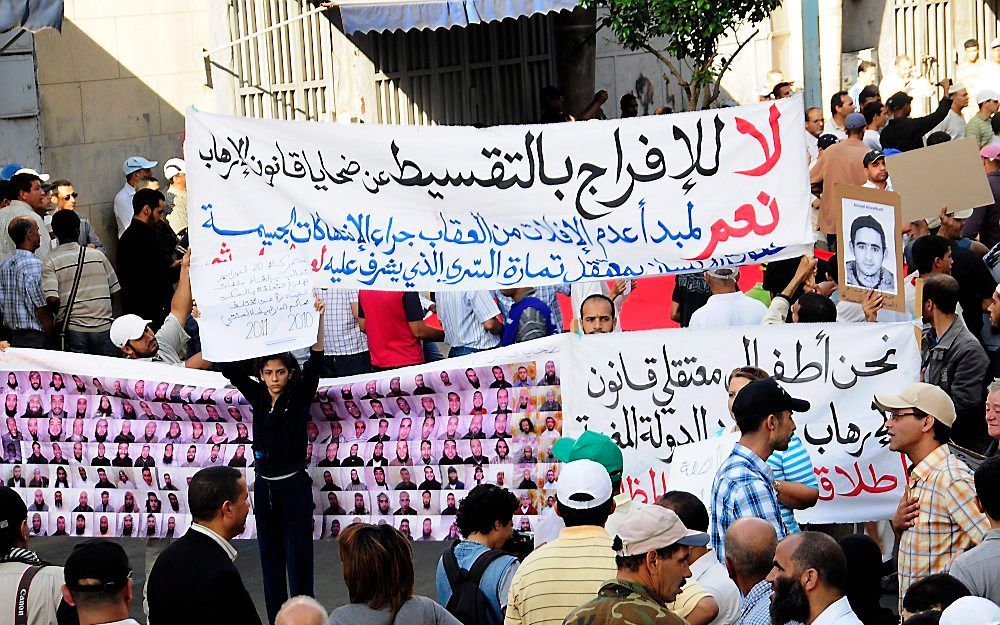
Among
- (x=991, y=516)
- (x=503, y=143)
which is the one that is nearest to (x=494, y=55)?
(x=503, y=143)

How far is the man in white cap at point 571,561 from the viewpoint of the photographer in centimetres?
513

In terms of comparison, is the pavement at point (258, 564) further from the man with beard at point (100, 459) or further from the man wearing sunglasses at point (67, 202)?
the man wearing sunglasses at point (67, 202)

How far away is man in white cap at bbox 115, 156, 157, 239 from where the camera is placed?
50.1 feet

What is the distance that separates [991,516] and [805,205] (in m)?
2.62

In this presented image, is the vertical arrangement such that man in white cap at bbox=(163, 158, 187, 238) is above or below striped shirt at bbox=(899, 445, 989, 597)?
above

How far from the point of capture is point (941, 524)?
595cm

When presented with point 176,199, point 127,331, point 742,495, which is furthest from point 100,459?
point 176,199

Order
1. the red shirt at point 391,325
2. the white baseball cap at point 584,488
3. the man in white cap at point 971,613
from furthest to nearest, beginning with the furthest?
the red shirt at point 391,325 < the white baseball cap at point 584,488 < the man in white cap at point 971,613

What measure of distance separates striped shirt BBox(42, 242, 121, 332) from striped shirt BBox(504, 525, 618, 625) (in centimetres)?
718

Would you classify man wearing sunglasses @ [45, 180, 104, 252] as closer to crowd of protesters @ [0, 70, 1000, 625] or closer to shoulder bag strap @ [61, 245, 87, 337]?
shoulder bag strap @ [61, 245, 87, 337]

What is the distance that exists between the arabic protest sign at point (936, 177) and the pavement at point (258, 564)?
379 centimetres

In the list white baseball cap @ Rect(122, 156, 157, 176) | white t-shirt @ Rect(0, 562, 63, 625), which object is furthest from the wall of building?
white t-shirt @ Rect(0, 562, 63, 625)

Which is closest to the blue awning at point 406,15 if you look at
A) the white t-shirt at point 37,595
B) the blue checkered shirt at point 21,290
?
the blue checkered shirt at point 21,290

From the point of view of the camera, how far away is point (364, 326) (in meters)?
10.2
